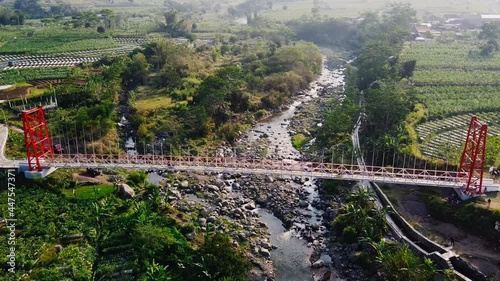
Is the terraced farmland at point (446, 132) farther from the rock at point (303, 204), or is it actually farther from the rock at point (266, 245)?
the rock at point (266, 245)

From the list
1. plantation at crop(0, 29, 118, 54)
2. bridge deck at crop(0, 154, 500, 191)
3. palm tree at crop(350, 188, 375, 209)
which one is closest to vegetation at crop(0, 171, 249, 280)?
bridge deck at crop(0, 154, 500, 191)

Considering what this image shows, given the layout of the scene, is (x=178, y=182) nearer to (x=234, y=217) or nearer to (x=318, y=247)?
(x=234, y=217)

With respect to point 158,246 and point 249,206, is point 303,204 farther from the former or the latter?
point 158,246

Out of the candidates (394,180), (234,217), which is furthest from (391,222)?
(234,217)

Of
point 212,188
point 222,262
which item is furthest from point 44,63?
point 222,262

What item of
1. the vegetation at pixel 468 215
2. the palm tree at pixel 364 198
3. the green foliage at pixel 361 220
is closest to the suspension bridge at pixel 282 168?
the palm tree at pixel 364 198

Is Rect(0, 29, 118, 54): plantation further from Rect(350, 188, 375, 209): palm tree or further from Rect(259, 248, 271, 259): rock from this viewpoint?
Rect(350, 188, 375, 209): palm tree
